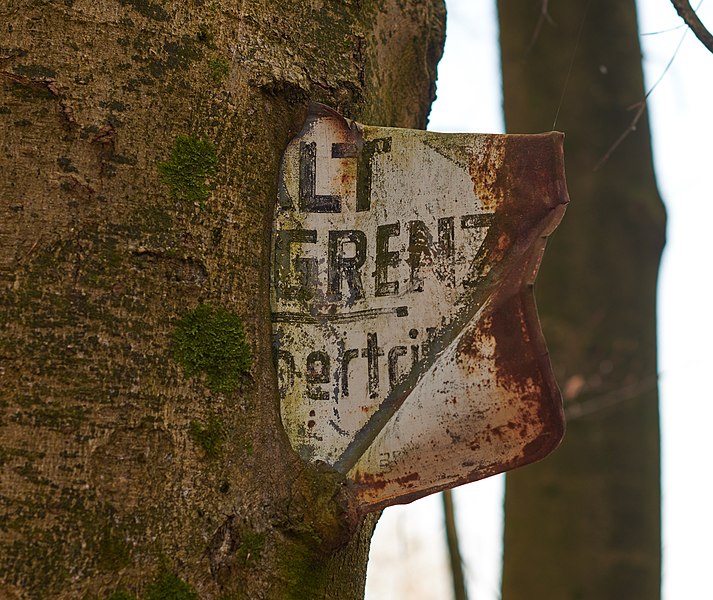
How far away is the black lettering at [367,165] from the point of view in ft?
4.07

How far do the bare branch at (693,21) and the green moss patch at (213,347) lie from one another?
0.85m

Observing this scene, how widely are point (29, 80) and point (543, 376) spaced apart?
30.3 inches

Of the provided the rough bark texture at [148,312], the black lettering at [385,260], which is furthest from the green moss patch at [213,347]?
the black lettering at [385,260]

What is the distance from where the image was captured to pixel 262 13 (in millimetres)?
1210

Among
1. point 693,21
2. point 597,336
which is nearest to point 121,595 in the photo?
point 693,21

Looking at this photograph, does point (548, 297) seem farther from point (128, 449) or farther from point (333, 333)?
point (128, 449)

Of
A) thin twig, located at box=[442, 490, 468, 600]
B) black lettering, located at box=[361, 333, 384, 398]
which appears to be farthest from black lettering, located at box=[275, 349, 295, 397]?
thin twig, located at box=[442, 490, 468, 600]

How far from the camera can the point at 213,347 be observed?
105 cm

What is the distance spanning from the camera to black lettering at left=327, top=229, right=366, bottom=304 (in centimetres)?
121

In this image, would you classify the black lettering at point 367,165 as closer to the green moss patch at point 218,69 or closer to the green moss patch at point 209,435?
the green moss patch at point 218,69

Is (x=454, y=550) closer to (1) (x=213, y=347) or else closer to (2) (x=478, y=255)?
(2) (x=478, y=255)

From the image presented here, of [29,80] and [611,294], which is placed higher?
[611,294]

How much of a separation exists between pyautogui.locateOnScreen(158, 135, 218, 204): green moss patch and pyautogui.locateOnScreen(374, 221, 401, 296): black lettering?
0.26m

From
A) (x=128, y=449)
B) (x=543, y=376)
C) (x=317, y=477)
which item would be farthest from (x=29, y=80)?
(x=543, y=376)
